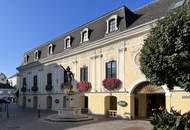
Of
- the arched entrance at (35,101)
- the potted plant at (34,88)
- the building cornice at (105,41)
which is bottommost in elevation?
the arched entrance at (35,101)

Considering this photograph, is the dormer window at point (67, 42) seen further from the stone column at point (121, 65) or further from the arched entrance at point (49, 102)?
the stone column at point (121, 65)

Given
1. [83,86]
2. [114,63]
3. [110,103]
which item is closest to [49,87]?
[83,86]

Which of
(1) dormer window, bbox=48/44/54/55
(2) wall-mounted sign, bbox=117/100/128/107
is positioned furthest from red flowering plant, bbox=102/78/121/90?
(1) dormer window, bbox=48/44/54/55

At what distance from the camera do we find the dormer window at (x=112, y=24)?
92.0 feet

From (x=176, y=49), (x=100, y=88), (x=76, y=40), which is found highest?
(x=76, y=40)

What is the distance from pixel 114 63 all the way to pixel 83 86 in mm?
A: 5439

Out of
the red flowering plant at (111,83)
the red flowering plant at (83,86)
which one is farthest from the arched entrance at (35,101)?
the red flowering plant at (111,83)

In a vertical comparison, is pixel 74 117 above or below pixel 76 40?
below

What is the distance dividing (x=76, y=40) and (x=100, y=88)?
828 centimetres

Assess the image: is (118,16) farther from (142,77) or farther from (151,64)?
(151,64)

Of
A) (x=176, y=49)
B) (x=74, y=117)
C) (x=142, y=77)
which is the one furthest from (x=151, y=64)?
(x=74, y=117)

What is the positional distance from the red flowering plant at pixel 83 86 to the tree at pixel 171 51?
15806mm

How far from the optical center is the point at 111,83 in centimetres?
2720

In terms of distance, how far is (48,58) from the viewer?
130 ft
